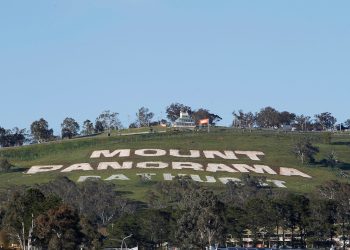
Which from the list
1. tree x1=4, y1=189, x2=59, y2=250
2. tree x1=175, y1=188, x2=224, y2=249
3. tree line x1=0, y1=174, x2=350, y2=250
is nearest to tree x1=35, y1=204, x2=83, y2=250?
tree line x1=0, y1=174, x2=350, y2=250

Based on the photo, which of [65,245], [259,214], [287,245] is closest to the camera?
[65,245]

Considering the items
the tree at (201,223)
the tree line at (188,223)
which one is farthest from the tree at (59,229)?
the tree at (201,223)

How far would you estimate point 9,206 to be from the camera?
14612 centimetres

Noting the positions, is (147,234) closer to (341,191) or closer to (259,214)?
(259,214)

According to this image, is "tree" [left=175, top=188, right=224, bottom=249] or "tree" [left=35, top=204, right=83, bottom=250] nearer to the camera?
"tree" [left=35, top=204, right=83, bottom=250]

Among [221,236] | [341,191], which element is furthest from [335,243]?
[221,236]

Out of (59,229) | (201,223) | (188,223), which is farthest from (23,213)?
(201,223)

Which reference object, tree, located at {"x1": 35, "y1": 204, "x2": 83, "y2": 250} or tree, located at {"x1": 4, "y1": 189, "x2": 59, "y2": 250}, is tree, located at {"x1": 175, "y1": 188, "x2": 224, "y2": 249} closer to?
tree, located at {"x1": 4, "y1": 189, "x2": 59, "y2": 250}

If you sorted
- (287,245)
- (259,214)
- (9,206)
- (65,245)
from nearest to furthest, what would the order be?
(65,245) → (9,206) → (259,214) → (287,245)

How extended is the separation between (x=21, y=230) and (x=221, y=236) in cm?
2638

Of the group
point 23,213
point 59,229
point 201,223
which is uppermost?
point 23,213

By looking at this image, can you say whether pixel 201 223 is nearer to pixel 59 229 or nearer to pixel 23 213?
pixel 59 229

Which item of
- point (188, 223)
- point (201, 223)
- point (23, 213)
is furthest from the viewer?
point (188, 223)

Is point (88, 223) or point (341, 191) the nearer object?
point (88, 223)
